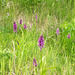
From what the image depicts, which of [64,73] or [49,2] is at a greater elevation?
[49,2]

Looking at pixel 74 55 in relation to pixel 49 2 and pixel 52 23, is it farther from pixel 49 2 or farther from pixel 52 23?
pixel 49 2

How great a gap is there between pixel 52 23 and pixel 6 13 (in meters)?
1.23

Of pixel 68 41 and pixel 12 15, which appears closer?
pixel 68 41

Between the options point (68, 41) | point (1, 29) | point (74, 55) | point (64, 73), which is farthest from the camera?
point (1, 29)

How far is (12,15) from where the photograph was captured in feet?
12.7

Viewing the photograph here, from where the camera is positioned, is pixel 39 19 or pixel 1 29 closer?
pixel 1 29

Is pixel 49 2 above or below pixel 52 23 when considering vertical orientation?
above

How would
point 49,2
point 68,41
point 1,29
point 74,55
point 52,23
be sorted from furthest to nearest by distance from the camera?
point 49,2 → point 52,23 → point 1,29 → point 68,41 → point 74,55

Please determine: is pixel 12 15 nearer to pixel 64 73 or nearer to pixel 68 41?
pixel 68 41

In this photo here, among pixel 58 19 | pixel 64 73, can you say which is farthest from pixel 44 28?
pixel 64 73

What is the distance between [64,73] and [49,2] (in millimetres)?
2534

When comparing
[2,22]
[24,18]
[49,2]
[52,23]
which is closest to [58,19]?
[52,23]

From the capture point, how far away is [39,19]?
390 centimetres


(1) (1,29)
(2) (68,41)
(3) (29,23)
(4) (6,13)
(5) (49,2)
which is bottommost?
(2) (68,41)
